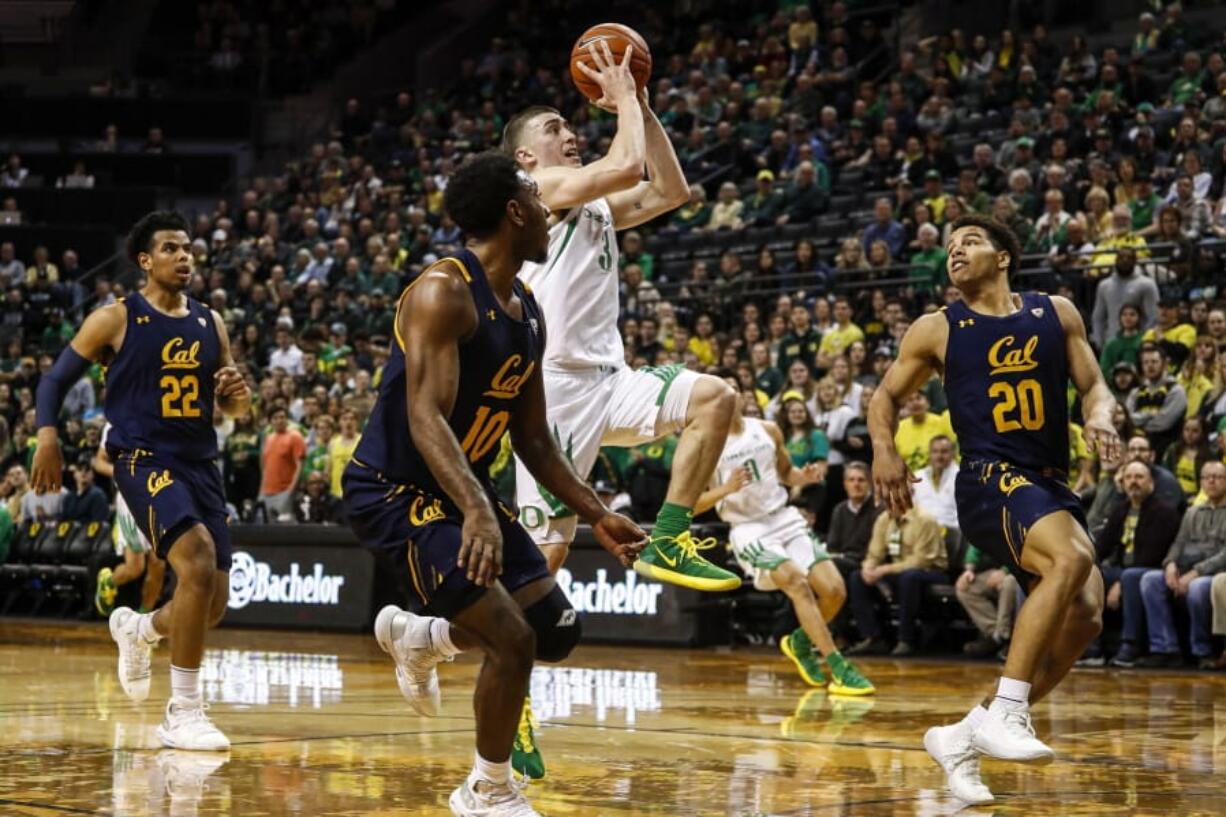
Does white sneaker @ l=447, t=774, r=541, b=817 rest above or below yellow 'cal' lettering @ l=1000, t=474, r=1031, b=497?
below

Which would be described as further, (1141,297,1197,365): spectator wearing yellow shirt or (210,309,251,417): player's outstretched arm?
(1141,297,1197,365): spectator wearing yellow shirt

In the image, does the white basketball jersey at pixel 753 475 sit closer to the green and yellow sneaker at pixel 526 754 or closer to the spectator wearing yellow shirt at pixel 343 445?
the green and yellow sneaker at pixel 526 754

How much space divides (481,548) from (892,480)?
216 centimetres

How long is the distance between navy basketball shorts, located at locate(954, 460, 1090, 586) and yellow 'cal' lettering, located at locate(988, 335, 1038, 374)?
1.20ft

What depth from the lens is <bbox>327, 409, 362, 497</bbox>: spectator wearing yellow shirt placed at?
17172 mm

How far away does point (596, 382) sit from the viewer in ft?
23.8

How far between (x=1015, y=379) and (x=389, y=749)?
297 cm

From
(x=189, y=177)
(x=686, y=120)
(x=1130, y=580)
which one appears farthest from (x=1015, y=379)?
(x=189, y=177)

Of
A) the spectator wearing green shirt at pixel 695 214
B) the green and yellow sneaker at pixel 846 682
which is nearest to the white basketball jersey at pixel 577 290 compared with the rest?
the green and yellow sneaker at pixel 846 682

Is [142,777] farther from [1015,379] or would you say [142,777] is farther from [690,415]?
[1015,379]

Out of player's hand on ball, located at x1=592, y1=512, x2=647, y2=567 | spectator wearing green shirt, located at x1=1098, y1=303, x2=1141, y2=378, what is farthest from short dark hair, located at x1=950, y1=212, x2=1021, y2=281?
spectator wearing green shirt, located at x1=1098, y1=303, x2=1141, y2=378

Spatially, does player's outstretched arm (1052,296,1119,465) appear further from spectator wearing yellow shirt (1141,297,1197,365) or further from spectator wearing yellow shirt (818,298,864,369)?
spectator wearing yellow shirt (818,298,864,369)

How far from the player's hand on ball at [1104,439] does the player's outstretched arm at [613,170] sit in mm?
1970

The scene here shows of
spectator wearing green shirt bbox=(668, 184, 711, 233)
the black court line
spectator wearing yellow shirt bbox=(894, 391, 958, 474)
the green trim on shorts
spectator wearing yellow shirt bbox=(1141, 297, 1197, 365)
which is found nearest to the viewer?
the black court line
